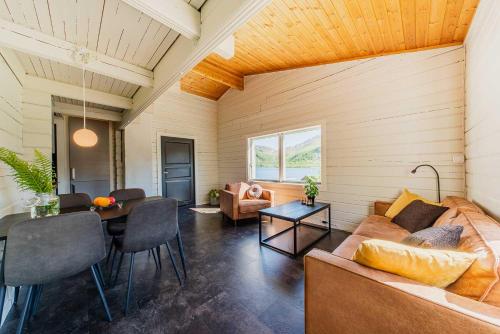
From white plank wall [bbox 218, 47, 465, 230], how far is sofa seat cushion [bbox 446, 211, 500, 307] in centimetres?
175

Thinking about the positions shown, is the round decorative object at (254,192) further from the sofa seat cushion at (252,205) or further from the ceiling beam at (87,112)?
the ceiling beam at (87,112)

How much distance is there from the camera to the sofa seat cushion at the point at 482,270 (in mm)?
798

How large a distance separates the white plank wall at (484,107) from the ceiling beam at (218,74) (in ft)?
12.5

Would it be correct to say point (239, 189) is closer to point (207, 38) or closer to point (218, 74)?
point (218, 74)

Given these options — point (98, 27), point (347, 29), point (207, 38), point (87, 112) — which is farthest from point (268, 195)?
point (87, 112)

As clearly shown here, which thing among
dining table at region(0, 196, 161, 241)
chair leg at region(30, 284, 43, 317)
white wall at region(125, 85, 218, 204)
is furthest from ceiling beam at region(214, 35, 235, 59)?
white wall at region(125, 85, 218, 204)

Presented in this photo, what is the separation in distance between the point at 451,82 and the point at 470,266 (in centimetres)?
261

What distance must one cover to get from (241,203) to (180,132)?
8.97 ft

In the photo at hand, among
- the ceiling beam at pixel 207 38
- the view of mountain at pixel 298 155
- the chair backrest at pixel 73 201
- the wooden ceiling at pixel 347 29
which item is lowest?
the chair backrest at pixel 73 201

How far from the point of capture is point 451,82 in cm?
240

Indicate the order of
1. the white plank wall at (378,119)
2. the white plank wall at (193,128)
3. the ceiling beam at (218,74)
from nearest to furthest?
the white plank wall at (378,119) < the ceiling beam at (218,74) < the white plank wall at (193,128)

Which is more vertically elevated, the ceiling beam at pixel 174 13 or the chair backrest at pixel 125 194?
the ceiling beam at pixel 174 13

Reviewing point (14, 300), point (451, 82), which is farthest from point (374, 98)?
point (14, 300)

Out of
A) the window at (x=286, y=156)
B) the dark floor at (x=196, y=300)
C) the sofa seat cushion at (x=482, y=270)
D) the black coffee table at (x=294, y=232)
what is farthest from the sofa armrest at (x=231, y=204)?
the sofa seat cushion at (x=482, y=270)
